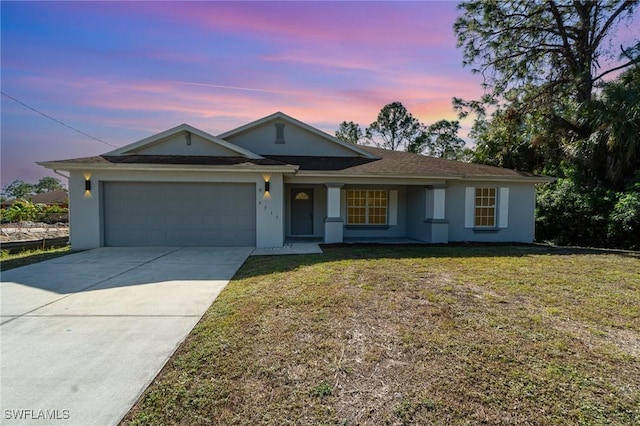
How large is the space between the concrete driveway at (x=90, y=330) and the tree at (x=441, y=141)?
3073 cm

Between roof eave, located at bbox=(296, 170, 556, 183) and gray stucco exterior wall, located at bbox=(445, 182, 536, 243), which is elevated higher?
roof eave, located at bbox=(296, 170, 556, 183)

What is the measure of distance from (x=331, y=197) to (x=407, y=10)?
671 centimetres

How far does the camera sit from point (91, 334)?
3803 mm

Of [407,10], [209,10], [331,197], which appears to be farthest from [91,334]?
[407,10]

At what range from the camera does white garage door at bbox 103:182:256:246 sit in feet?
33.9

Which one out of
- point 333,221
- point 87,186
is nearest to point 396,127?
point 333,221

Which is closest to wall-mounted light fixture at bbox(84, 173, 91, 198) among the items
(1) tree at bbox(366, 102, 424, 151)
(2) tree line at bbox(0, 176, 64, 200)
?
(1) tree at bbox(366, 102, 424, 151)

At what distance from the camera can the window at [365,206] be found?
13.4m

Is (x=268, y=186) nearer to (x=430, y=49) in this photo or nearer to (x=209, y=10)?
(x=209, y=10)

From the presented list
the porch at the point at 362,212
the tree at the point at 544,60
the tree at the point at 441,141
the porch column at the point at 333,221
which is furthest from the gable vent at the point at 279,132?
the tree at the point at 441,141

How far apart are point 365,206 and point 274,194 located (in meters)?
4.72

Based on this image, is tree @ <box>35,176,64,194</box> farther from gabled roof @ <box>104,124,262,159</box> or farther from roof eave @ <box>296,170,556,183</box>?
roof eave @ <box>296,170,556,183</box>

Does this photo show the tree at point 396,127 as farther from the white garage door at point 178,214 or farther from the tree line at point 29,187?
the tree line at point 29,187

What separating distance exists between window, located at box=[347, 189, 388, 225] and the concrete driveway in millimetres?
6824
